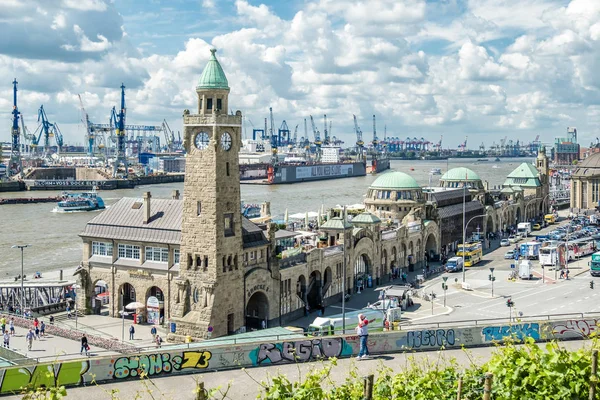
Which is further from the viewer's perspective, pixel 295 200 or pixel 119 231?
pixel 295 200

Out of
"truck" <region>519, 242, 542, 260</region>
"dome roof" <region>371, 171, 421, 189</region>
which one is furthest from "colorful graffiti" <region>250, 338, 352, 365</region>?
"truck" <region>519, 242, 542, 260</region>

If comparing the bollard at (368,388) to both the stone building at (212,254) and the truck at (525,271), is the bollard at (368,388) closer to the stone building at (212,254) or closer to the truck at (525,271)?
the stone building at (212,254)

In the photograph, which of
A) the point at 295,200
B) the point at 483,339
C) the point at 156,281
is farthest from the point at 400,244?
the point at 295,200

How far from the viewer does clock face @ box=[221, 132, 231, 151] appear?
49.7m

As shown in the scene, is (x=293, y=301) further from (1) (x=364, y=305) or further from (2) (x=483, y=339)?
(2) (x=483, y=339)

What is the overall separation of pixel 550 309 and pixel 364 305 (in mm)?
15484

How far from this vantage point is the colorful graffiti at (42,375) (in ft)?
90.2

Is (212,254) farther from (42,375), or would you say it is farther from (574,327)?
(574,327)

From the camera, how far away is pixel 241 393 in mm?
27422

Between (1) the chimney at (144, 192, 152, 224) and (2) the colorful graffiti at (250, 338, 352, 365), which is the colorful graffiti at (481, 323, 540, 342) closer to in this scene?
(2) the colorful graffiti at (250, 338, 352, 365)

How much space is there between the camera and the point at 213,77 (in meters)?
50.4

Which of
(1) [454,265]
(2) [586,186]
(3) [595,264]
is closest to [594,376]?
(3) [595,264]

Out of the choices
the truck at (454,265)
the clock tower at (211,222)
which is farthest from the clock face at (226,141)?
the truck at (454,265)

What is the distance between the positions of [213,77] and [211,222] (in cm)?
1029
